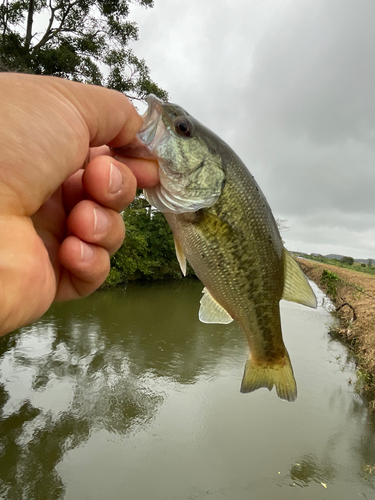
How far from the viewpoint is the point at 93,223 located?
1.73 meters

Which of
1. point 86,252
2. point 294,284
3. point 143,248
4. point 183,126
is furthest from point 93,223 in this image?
point 143,248

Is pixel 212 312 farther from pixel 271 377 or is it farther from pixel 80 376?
pixel 80 376

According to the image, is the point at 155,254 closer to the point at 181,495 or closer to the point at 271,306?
the point at 181,495

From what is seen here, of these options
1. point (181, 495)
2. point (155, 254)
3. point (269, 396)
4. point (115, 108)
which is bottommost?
point (181, 495)

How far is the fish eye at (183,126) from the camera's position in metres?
1.96

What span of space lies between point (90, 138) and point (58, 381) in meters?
8.45

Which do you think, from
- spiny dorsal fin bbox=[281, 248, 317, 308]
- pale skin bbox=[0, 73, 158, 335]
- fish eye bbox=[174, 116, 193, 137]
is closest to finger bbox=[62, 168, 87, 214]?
pale skin bbox=[0, 73, 158, 335]

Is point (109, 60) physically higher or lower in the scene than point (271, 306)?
higher

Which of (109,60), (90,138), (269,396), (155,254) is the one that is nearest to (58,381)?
(269,396)

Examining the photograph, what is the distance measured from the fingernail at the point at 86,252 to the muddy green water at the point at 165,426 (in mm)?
5409

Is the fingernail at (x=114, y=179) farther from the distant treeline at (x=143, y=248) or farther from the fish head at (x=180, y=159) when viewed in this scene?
the distant treeline at (x=143, y=248)

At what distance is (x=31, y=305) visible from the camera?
51.6 inches

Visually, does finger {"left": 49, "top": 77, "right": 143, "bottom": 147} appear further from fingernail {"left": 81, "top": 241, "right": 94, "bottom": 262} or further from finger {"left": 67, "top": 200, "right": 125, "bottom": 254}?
fingernail {"left": 81, "top": 241, "right": 94, "bottom": 262}

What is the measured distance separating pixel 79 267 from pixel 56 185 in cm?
52
